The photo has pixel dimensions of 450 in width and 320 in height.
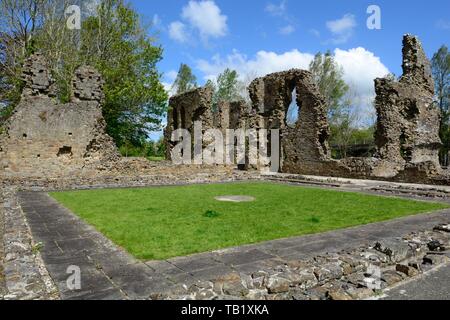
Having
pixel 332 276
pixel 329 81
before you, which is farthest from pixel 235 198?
pixel 329 81

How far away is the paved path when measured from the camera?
402 centimetres

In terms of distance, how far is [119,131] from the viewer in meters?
25.3

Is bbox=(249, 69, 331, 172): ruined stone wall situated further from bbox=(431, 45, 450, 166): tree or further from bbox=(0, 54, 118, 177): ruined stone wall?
bbox=(431, 45, 450, 166): tree

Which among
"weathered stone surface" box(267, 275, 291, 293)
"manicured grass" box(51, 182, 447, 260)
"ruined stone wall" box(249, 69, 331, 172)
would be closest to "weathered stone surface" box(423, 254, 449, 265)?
"manicured grass" box(51, 182, 447, 260)

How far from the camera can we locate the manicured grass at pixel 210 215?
19.4ft

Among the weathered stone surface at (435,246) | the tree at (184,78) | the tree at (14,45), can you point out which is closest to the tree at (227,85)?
the tree at (184,78)

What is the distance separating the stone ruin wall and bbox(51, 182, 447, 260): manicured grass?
8.33 metres

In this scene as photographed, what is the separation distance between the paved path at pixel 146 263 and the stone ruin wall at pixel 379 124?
12.7m

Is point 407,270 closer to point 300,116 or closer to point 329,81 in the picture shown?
point 300,116

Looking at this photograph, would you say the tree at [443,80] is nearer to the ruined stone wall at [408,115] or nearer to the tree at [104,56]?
the ruined stone wall at [408,115]

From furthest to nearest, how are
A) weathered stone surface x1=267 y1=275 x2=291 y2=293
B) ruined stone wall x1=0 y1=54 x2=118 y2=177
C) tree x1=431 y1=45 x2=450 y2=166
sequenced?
tree x1=431 y1=45 x2=450 y2=166 → ruined stone wall x1=0 y1=54 x2=118 y2=177 → weathered stone surface x1=267 y1=275 x2=291 y2=293

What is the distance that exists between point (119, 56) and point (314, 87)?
530 inches
